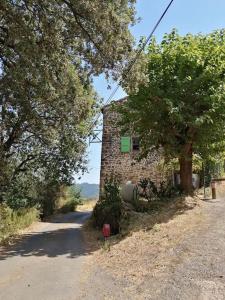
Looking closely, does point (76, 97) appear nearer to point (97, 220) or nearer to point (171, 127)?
point (171, 127)

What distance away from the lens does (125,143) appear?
34969 mm

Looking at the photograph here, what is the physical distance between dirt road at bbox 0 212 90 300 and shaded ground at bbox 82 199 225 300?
0.56 meters

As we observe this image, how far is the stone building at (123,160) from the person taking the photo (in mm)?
34281

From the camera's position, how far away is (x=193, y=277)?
1134 centimetres

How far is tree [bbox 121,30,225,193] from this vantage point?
1986 centimetres

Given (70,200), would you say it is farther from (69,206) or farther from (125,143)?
(125,143)

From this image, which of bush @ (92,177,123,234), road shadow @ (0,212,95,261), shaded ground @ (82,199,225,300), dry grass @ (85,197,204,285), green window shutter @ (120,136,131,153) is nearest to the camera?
shaded ground @ (82,199,225,300)

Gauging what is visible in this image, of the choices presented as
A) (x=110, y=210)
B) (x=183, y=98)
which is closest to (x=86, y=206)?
(x=110, y=210)

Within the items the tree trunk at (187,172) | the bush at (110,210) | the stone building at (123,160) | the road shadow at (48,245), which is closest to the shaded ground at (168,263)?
the road shadow at (48,245)

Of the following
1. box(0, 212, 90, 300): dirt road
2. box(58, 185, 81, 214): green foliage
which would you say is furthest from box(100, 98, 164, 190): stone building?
box(0, 212, 90, 300): dirt road

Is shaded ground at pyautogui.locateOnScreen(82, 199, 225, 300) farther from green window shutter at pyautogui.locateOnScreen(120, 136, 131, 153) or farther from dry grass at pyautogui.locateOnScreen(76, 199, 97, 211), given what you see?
dry grass at pyautogui.locateOnScreen(76, 199, 97, 211)

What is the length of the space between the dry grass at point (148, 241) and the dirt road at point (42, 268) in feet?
3.01

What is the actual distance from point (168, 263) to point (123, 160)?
21880mm

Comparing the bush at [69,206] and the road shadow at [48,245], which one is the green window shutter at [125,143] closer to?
the bush at [69,206]
